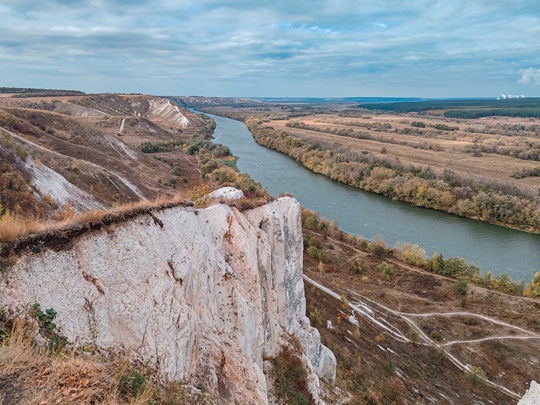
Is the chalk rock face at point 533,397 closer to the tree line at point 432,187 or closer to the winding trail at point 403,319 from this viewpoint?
the winding trail at point 403,319

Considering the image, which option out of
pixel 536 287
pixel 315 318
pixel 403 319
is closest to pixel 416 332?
pixel 403 319

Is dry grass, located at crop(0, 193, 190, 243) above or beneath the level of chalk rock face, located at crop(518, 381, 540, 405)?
above

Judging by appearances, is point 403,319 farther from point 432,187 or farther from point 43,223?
point 432,187

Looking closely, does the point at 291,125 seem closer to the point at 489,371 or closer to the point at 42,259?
the point at 489,371

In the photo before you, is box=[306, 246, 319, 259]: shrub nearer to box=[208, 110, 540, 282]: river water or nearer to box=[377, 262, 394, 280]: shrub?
box=[377, 262, 394, 280]: shrub

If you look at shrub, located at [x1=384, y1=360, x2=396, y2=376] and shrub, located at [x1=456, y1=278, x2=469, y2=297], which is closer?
shrub, located at [x1=384, y1=360, x2=396, y2=376]

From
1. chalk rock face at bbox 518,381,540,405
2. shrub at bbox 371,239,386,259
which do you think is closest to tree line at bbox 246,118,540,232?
shrub at bbox 371,239,386,259

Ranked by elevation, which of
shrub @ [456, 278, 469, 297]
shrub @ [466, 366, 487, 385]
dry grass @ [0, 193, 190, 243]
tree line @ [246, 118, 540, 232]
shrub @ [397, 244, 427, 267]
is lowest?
shrub @ [466, 366, 487, 385]
